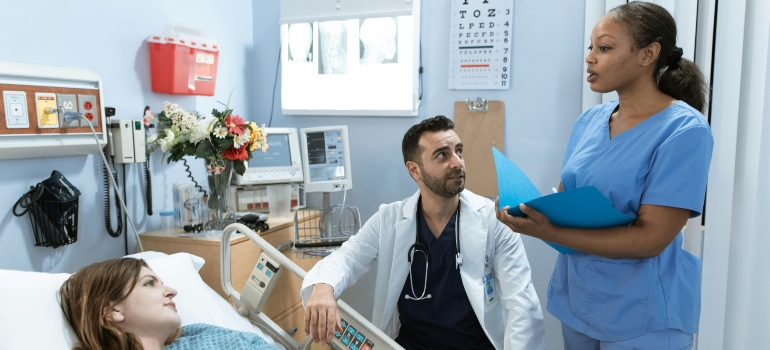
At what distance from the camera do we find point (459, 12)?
8.54 ft

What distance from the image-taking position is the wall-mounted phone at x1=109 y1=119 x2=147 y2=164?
2.11m

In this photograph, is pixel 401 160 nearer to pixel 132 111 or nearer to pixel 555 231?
pixel 132 111

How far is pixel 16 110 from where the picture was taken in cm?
175

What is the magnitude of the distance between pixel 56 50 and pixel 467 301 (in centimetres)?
165

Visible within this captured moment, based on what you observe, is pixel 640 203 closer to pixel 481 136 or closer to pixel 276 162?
A: pixel 481 136

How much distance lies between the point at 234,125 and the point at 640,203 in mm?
1512

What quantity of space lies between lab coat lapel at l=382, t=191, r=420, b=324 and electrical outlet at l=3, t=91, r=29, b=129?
1255mm

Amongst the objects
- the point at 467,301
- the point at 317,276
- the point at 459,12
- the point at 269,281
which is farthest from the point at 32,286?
the point at 459,12

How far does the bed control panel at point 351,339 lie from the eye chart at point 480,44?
55.4 inches

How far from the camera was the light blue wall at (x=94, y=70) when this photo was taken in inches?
71.4

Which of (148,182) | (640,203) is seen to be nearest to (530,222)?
(640,203)

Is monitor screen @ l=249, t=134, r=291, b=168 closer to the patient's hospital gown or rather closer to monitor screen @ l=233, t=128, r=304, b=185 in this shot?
monitor screen @ l=233, t=128, r=304, b=185

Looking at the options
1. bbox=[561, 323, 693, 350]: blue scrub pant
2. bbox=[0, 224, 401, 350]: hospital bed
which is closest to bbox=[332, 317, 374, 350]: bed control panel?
bbox=[0, 224, 401, 350]: hospital bed

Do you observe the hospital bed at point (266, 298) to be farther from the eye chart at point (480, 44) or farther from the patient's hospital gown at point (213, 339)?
the eye chart at point (480, 44)
